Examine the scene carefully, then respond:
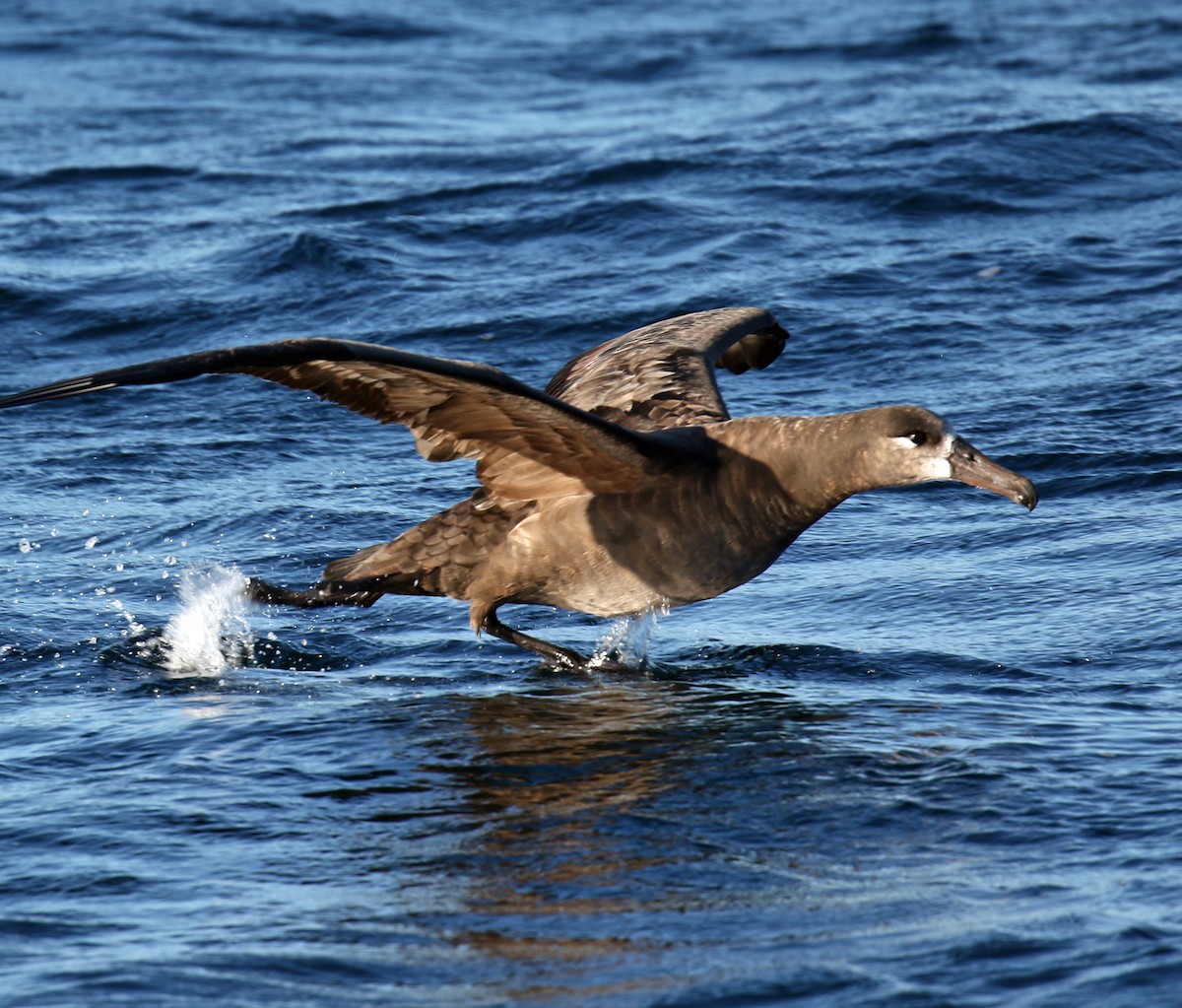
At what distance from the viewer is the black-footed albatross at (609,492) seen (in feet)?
21.6

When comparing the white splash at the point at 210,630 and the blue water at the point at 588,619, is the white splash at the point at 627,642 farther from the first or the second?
the white splash at the point at 210,630

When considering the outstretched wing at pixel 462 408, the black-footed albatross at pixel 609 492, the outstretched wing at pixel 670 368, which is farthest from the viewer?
the outstretched wing at pixel 670 368

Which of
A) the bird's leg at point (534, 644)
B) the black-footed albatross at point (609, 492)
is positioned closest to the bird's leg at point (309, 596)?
the black-footed albatross at point (609, 492)

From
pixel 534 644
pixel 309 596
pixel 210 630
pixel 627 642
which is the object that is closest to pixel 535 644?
pixel 534 644

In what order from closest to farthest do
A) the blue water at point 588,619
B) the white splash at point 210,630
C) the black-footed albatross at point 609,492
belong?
the blue water at point 588,619 < the black-footed albatross at point 609,492 < the white splash at point 210,630

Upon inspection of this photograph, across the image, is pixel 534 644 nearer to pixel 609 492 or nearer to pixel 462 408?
pixel 609 492

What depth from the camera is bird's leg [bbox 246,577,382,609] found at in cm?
743

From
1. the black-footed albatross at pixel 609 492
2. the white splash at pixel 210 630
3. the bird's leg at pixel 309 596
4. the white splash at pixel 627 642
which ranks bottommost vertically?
the white splash at pixel 627 642

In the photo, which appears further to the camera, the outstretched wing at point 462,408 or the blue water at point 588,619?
the outstretched wing at point 462,408

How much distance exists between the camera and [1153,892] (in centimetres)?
505

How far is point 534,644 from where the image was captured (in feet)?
24.7

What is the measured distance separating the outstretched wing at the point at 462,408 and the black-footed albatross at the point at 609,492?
0.4 inches

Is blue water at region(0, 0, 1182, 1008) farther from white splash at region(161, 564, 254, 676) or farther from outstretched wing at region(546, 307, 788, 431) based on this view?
outstretched wing at region(546, 307, 788, 431)

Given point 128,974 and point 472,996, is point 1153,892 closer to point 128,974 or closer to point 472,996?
point 472,996
